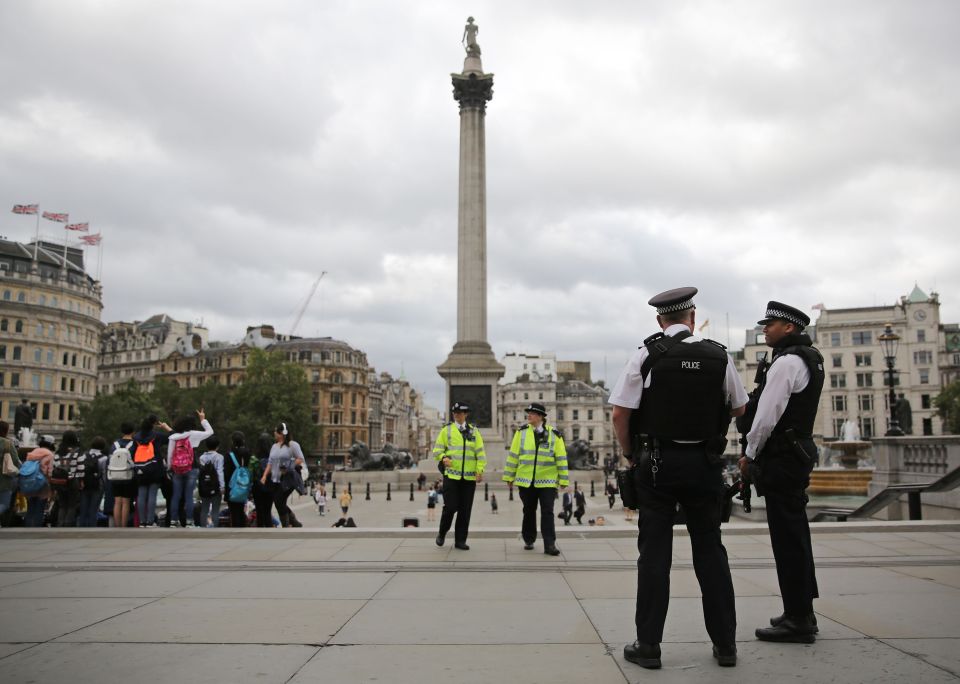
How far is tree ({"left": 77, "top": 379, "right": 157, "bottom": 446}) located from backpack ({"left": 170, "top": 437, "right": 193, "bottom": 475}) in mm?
65121

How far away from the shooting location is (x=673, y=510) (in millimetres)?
5238

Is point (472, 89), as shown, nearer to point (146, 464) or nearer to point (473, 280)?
point (473, 280)

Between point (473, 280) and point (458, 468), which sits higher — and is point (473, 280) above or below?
above

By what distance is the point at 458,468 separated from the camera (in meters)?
10.8

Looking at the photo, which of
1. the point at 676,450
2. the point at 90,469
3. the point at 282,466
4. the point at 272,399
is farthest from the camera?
the point at 272,399

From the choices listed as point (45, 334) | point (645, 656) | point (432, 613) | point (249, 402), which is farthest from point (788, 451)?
point (45, 334)

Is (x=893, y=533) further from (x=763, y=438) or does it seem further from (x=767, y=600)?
(x=763, y=438)

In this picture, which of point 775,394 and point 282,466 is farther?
point 282,466

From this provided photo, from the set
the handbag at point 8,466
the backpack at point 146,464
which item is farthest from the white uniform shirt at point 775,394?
the handbag at point 8,466

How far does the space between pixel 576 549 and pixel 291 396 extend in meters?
79.1

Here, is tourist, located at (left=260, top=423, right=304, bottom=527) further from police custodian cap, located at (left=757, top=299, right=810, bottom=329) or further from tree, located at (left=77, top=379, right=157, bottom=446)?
tree, located at (left=77, top=379, right=157, bottom=446)

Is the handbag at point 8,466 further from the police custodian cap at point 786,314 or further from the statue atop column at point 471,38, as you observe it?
the statue atop column at point 471,38

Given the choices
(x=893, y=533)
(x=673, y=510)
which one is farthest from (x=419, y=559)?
(x=893, y=533)

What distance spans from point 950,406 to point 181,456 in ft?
258
